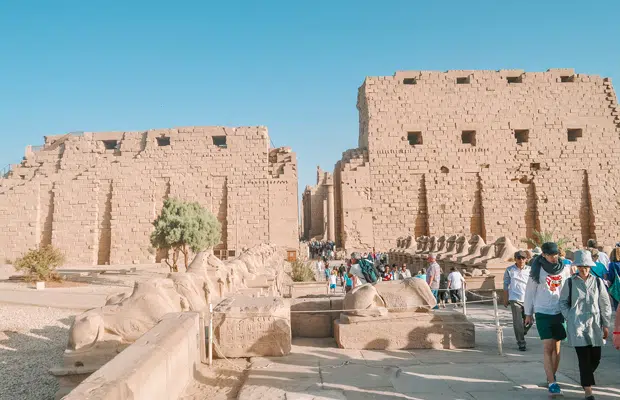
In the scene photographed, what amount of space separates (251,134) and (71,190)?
10173mm

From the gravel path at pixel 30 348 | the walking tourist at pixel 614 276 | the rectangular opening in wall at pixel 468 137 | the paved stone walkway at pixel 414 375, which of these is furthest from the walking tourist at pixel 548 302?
the rectangular opening in wall at pixel 468 137

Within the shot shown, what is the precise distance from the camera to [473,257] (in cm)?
1156

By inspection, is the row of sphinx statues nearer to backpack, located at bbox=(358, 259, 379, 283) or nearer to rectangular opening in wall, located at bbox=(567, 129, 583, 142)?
backpack, located at bbox=(358, 259, 379, 283)

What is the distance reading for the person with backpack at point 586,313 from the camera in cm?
341

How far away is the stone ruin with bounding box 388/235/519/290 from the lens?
9.93m

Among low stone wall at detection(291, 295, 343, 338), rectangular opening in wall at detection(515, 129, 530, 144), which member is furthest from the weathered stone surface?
rectangular opening in wall at detection(515, 129, 530, 144)

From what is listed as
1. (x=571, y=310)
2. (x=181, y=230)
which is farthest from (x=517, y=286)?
(x=181, y=230)

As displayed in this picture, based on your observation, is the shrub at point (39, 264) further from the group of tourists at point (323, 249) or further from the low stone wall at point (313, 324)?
the group of tourists at point (323, 249)

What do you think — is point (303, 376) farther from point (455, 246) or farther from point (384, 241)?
point (384, 241)

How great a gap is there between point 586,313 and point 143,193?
22789mm

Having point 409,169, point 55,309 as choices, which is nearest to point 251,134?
point 409,169

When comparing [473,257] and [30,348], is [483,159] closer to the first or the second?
[473,257]

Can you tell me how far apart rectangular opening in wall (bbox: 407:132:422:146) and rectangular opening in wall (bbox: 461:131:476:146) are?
257 cm

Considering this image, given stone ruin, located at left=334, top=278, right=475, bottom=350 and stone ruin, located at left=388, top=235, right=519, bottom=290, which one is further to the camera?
stone ruin, located at left=388, top=235, right=519, bottom=290
